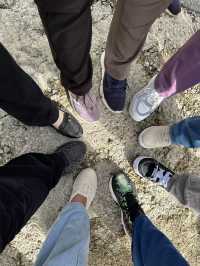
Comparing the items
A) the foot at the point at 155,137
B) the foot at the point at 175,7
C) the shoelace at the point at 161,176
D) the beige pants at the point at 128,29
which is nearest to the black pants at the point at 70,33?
the beige pants at the point at 128,29

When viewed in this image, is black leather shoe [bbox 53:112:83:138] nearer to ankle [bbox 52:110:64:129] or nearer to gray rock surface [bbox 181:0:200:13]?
ankle [bbox 52:110:64:129]

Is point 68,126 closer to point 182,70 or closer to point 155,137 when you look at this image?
point 155,137

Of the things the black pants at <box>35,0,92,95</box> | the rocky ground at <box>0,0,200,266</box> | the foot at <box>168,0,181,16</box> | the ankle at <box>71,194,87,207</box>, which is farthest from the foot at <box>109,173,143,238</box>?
the foot at <box>168,0,181,16</box>

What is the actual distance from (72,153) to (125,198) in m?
0.35

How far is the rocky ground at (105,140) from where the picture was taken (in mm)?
1851

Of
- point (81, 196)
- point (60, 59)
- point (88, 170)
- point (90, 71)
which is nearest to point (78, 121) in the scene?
point (88, 170)

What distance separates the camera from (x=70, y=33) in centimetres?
116

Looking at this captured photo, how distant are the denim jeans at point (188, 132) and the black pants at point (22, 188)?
55cm

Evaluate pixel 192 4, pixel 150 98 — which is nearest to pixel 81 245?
pixel 150 98

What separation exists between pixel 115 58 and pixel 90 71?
0.35ft

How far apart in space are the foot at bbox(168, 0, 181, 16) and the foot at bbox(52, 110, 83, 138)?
770 mm

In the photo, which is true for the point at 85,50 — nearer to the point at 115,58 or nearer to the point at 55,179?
the point at 115,58

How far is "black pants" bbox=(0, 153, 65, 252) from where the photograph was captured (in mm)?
1222

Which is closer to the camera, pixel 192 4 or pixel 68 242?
pixel 68 242
